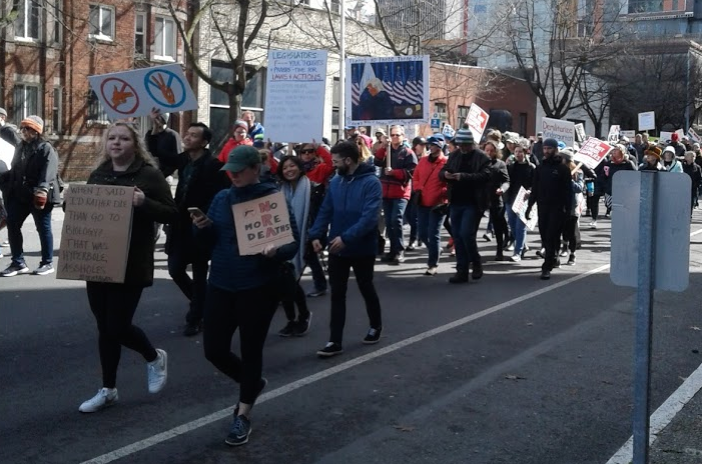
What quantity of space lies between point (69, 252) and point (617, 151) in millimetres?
14157

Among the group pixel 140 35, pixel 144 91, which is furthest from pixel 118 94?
pixel 140 35

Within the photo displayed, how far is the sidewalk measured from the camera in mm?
5586

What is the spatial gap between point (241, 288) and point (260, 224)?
374 mm

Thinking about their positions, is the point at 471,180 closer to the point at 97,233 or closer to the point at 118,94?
the point at 118,94

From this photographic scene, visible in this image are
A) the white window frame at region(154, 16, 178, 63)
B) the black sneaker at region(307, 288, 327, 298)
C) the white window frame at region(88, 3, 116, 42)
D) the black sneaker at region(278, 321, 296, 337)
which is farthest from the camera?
the white window frame at region(154, 16, 178, 63)

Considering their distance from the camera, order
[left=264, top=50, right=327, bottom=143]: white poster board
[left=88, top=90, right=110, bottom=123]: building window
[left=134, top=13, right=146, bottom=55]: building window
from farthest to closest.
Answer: [left=134, top=13, right=146, bottom=55]: building window → [left=88, top=90, right=110, bottom=123]: building window → [left=264, top=50, right=327, bottom=143]: white poster board

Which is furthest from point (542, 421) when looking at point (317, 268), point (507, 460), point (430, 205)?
point (430, 205)

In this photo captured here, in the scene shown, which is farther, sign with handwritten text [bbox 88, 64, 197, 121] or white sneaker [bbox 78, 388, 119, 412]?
sign with handwritten text [bbox 88, 64, 197, 121]

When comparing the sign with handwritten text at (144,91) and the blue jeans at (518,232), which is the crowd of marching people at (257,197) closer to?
the blue jeans at (518,232)

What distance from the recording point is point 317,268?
1080 cm

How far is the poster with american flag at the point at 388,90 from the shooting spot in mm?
14641

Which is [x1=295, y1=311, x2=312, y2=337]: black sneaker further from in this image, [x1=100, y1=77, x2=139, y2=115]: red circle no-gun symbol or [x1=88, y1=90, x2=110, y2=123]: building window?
[x1=88, y1=90, x2=110, y2=123]: building window

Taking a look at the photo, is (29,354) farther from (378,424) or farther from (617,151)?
(617,151)

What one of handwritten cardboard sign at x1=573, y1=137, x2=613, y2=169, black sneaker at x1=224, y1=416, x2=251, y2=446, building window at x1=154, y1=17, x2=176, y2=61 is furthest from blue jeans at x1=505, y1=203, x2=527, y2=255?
building window at x1=154, y1=17, x2=176, y2=61
